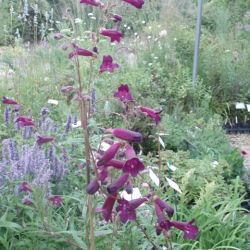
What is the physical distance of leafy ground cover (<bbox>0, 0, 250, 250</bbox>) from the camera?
1.82 meters

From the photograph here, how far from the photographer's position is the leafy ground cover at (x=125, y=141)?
1.82 meters

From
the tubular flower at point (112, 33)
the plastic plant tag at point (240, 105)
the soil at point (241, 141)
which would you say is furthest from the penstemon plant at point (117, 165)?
the plastic plant tag at point (240, 105)

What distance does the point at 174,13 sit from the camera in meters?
8.75

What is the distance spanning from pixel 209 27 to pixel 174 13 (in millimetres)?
1137

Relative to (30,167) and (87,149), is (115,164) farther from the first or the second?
(30,167)

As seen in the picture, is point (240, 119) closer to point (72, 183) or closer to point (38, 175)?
point (72, 183)

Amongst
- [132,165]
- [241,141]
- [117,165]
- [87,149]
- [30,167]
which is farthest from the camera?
[241,141]

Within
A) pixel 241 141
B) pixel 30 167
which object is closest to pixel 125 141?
pixel 30 167

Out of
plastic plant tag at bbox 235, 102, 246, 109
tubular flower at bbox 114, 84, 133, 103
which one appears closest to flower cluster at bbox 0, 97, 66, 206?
tubular flower at bbox 114, 84, 133, 103

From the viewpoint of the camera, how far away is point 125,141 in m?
1.56

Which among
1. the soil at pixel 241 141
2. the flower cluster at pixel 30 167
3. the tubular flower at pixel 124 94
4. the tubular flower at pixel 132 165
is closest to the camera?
the tubular flower at pixel 132 165

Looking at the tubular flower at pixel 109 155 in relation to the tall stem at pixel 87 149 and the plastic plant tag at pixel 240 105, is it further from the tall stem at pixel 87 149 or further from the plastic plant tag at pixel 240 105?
the plastic plant tag at pixel 240 105

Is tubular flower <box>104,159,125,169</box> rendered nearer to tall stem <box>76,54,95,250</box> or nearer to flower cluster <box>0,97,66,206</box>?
tall stem <box>76,54,95,250</box>

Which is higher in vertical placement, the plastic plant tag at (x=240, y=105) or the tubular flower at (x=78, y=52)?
the tubular flower at (x=78, y=52)
